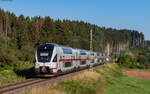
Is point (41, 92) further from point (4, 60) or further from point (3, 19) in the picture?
point (3, 19)

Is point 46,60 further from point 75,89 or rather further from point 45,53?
point 75,89

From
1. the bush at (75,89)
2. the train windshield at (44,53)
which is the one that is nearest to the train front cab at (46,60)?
the train windshield at (44,53)

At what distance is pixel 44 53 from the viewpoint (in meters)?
26.0

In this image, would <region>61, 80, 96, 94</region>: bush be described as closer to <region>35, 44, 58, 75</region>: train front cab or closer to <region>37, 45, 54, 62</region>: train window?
<region>35, 44, 58, 75</region>: train front cab

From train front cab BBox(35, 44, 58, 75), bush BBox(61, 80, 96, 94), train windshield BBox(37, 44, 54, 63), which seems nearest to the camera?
bush BBox(61, 80, 96, 94)

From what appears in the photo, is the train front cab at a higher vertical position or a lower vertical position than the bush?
higher

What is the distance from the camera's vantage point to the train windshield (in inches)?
1014

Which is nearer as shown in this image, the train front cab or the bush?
the bush

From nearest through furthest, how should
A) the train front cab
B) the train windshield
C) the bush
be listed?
the bush
the train front cab
the train windshield

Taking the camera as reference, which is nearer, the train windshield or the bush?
the bush

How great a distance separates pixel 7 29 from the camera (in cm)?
10831

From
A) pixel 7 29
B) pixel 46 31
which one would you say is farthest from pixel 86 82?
pixel 7 29

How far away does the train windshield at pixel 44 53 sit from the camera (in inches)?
1014

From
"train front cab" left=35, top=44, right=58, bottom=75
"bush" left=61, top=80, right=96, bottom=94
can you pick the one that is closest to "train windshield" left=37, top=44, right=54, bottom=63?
"train front cab" left=35, top=44, right=58, bottom=75
